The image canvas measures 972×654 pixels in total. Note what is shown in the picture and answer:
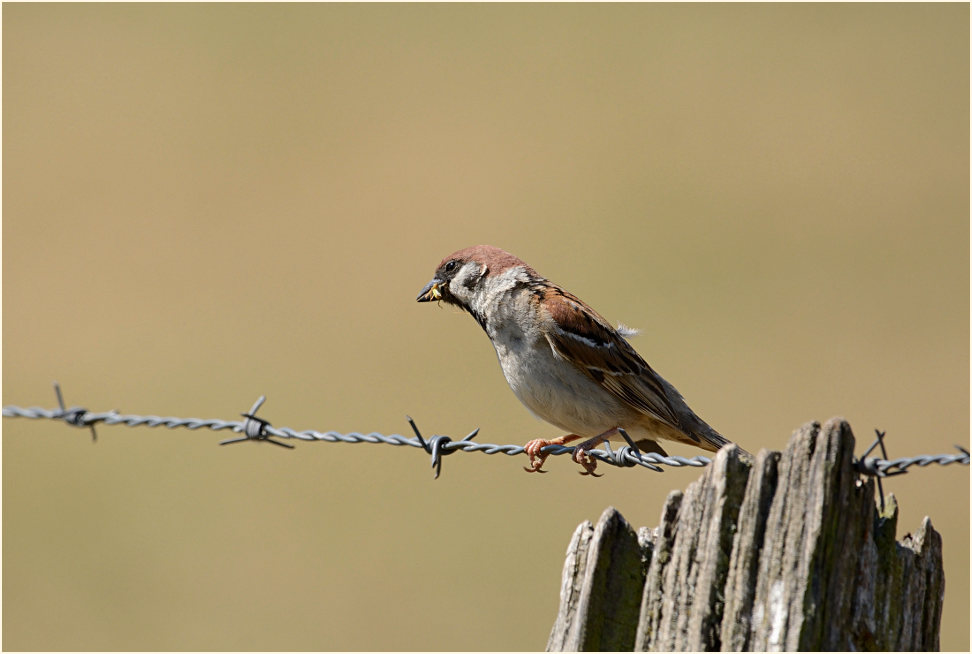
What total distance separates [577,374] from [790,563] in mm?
3183

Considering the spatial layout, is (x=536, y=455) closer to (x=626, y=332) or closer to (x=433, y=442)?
(x=626, y=332)

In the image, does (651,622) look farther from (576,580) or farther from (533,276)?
(533,276)

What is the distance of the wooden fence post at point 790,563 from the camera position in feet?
7.50

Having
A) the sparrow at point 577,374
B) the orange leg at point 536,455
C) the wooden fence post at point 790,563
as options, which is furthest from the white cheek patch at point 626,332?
the wooden fence post at point 790,563

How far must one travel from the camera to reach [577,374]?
5.45m

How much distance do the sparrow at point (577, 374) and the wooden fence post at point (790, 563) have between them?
9.05ft

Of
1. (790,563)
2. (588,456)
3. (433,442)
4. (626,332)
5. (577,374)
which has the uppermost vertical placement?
(626,332)

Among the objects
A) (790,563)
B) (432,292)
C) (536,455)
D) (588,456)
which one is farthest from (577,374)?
(790,563)

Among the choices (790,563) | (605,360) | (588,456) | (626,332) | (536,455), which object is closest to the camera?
(790,563)

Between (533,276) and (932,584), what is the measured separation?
367 centimetres

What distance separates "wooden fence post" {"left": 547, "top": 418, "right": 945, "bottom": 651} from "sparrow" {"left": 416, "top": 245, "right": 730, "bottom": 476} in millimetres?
2758

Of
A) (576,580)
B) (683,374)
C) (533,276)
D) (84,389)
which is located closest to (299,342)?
(84,389)

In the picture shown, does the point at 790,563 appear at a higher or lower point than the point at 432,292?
lower

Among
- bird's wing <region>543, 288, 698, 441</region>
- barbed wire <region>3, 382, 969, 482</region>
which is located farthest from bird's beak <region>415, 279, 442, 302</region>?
barbed wire <region>3, 382, 969, 482</region>
